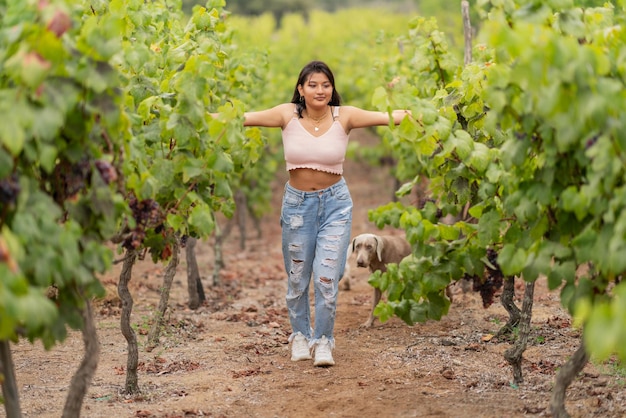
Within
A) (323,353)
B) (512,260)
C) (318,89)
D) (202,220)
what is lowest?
(323,353)

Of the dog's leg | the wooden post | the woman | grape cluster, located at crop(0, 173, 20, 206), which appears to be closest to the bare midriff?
the woman

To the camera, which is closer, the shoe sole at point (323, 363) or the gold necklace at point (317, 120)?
the gold necklace at point (317, 120)

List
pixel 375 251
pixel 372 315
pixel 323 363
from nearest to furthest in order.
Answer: pixel 323 363
pixel 372 315
pixel 375 251

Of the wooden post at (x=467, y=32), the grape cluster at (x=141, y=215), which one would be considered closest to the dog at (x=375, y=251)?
the wooden post at (x=467, y=32)

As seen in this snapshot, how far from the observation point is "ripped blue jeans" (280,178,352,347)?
20.6 feet

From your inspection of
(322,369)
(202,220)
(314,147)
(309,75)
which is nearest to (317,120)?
(314,147)

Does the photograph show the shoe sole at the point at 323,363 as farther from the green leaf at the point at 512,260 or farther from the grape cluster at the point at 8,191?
the grape cluster at the point at 8,191

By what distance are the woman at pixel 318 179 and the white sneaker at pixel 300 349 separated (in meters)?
0.22

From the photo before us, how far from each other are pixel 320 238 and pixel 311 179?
1.40 feet

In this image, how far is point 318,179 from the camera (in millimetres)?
6273

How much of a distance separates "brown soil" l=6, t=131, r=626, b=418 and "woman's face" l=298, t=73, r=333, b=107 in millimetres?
1909

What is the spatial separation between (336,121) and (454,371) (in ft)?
6.29

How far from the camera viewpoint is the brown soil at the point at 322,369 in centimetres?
542

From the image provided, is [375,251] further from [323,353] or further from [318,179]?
[318,179]
